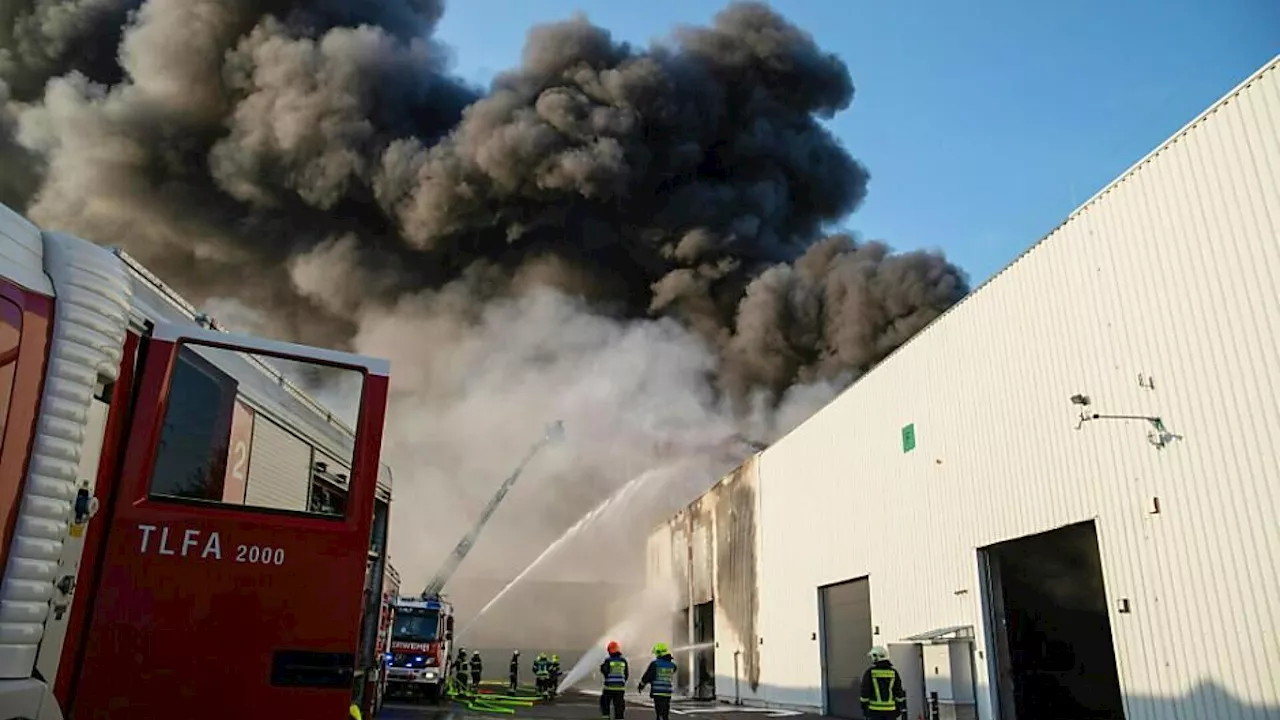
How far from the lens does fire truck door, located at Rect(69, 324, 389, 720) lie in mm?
3348

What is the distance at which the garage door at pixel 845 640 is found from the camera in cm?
1700

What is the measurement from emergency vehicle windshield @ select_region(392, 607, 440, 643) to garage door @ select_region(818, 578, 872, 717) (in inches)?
320

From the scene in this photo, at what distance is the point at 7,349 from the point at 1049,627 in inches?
557

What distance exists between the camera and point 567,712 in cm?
1725

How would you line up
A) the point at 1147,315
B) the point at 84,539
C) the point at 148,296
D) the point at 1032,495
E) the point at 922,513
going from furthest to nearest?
the point at 922,513
the point at 1032,495
the point at 1147,315
the point at 148,296
the point at 84,539

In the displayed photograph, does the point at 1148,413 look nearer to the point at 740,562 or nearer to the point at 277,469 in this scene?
the point at 277,469

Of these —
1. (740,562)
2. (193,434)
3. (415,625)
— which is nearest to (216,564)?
(193,434)

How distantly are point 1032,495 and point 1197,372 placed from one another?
10.2 ft

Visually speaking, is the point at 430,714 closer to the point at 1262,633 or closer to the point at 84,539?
the point at 1262,633

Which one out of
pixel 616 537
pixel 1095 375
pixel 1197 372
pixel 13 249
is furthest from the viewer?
pixel 616 537

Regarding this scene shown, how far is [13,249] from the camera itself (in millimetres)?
2955

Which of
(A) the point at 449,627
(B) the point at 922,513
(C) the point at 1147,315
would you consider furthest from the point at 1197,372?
(A) the point at 449,627

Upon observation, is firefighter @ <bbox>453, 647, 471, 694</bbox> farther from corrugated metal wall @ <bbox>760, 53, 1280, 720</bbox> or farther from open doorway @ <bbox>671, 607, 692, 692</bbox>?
corrugated metal wall @ <bbox>760, 53, 1280, 720</bbox>

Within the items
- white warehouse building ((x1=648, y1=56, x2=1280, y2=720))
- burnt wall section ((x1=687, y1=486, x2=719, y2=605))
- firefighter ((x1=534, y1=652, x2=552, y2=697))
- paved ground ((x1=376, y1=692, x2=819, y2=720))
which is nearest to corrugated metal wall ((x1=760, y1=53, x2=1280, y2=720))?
white warehouse building ((x1=648, y1=56, x2=1280, y2=720))
